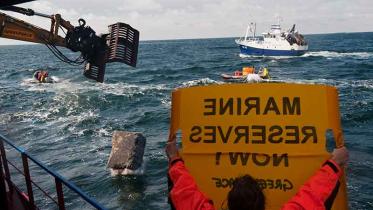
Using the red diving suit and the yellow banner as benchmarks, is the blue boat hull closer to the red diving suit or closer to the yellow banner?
the yellow banner

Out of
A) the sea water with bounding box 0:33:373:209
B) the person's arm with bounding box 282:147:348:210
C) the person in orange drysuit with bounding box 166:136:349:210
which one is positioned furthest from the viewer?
the sea water with bounding box 0:33:373:209

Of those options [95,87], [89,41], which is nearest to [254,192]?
[89,41]

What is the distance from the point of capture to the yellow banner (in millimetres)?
3100

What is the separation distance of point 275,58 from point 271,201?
67.2m

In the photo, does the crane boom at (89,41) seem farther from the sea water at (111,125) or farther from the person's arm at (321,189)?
the person's arm at (321,189)

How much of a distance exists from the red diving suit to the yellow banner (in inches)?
15.7

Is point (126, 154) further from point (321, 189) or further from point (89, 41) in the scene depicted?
point (321, 189)

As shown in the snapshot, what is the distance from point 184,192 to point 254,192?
23.9 inches

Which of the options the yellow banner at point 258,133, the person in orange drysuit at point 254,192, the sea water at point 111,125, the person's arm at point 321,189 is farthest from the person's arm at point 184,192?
the sea water at point 111,125

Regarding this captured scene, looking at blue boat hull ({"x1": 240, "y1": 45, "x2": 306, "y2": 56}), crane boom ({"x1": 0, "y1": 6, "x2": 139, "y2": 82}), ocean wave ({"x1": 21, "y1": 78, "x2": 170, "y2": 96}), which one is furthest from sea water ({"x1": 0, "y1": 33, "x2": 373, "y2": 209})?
blue boat hull ({"x1": 240, "y1": 45, "x2": 306, "y2": 56})

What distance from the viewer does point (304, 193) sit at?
2.50 meters

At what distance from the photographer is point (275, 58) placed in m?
68.1

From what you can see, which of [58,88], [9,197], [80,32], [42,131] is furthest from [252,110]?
[58,88]

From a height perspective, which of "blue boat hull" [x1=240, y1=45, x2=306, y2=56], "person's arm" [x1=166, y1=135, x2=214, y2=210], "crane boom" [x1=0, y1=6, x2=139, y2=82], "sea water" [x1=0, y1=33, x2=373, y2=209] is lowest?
"sea water" [x1=0, y1=33, x2=373, y2=209]
